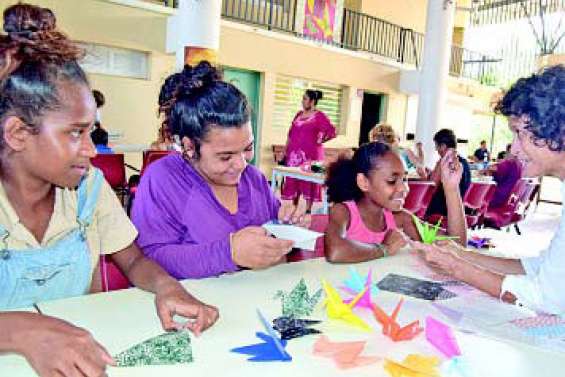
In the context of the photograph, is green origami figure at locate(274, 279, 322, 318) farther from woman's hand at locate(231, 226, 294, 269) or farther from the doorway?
the doorway

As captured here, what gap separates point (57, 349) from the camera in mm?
890

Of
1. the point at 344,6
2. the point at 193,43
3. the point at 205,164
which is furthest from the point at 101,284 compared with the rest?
the point at 344,6

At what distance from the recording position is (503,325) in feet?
4.57

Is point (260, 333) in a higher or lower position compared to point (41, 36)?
lower

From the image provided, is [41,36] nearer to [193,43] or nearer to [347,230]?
[347,230]

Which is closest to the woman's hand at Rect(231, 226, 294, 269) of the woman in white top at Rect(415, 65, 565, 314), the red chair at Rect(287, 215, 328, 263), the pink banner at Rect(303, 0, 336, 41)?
Answer: the woman in white top at Rect(415, 65, 565, 314)

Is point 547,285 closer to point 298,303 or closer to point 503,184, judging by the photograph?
point 298,303

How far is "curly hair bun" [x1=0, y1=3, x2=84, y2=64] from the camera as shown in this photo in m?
1.21

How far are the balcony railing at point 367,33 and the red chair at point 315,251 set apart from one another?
8214 mm

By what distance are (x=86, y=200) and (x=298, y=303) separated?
658 mm

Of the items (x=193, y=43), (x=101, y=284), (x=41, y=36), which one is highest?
(x=193, y=43)

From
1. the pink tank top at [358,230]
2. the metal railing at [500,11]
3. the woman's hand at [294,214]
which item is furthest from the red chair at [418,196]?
the metal railing at [500,11]

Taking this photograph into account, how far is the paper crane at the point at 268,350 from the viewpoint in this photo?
42.2 inches

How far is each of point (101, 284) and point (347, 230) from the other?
113 centimetres
